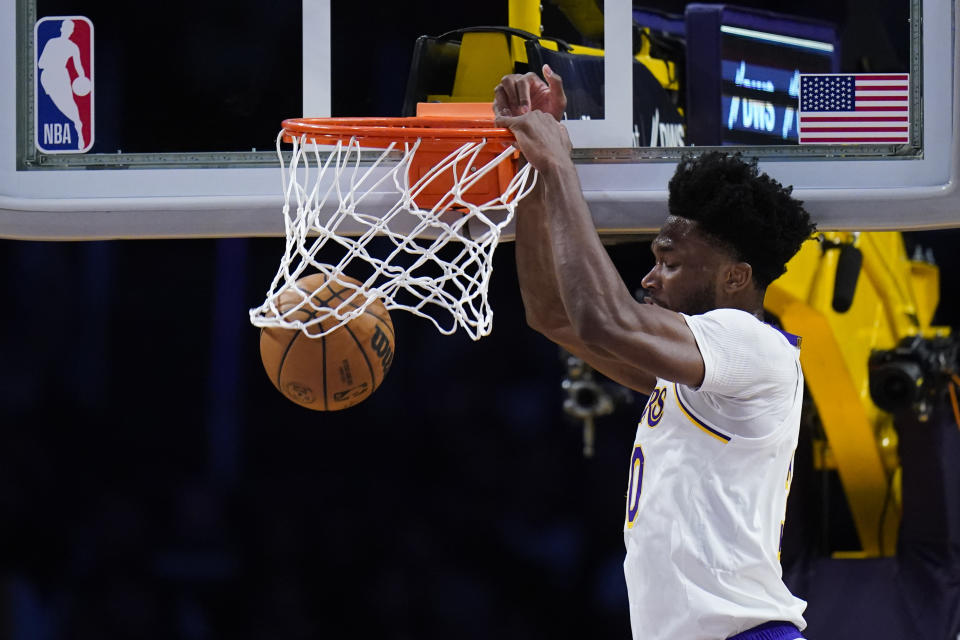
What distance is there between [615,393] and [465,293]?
8.12 ft

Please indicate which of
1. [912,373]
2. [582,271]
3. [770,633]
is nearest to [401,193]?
[582,271]

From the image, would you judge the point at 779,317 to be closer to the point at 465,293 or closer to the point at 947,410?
the point at 947,410

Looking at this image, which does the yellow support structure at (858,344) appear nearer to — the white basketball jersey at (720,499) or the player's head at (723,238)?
the player's head at (723,238)

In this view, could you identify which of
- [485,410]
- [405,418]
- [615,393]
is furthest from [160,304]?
[615,393]

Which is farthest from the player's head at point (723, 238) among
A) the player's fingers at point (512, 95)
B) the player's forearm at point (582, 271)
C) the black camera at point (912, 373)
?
the black camera at point (912, 373)

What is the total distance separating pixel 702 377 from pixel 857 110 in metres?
0.88

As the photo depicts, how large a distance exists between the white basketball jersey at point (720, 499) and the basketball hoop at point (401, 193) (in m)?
0.42

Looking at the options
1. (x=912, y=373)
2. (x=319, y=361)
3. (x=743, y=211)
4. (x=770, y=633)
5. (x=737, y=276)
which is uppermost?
(x=743, y=211)

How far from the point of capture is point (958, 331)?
4.89 metres

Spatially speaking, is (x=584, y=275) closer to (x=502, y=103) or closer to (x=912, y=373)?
(x=502, y=103)

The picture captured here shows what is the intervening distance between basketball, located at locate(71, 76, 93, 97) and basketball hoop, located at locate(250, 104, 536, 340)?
501mm

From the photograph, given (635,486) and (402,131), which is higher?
(402,131)

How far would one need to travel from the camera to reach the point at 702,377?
1.76m

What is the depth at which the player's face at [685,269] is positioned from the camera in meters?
1.94
